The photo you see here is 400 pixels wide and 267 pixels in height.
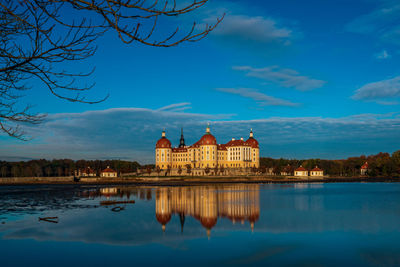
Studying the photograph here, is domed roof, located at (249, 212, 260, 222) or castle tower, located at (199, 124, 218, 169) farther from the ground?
castle tower, located at (199, 124, 218, 169)

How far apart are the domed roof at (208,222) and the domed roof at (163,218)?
6.88ft

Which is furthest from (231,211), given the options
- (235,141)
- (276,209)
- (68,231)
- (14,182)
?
(235,141)

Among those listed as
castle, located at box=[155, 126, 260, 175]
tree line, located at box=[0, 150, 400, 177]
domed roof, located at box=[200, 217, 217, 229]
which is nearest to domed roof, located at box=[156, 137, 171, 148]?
castle, located at box=[155, 126, 260, 175]

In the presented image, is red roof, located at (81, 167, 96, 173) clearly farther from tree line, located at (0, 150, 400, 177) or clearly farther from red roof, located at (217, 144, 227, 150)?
red roof, located at (217, 144, 227, 150)

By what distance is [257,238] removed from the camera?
661 inches

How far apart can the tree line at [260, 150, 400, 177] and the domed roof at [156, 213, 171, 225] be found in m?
87.9

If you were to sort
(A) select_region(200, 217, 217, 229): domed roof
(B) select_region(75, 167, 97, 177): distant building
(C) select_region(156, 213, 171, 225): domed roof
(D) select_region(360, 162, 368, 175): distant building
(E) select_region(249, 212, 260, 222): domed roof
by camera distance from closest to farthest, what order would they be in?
(A) select_region(200, 217, 217, 229): domed roof → (C) select_region(156, 213, 171, 225): domed roof → (E) select_region(249, 212, 260, 222): domed roof → (B) select_region(75, 167, 97, 177): distant building → (D) select_region(360, 162, 368, 175): distant building

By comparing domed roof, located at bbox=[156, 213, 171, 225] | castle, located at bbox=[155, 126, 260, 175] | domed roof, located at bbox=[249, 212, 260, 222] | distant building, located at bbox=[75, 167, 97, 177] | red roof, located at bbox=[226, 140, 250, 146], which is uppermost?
red roof, located at bbox=[226, 140, 250, 146]

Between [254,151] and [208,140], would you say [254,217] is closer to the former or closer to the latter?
[208,140]

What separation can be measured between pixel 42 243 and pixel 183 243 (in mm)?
5948

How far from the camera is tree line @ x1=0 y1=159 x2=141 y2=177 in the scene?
103875 mm

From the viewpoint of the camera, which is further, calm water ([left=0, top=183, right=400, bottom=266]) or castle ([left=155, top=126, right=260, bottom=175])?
castle ([left=155, top=126, right=260, bottom=175])

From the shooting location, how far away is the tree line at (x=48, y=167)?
103875 millimetres

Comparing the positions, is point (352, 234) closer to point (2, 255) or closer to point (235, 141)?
point (2, 255)
